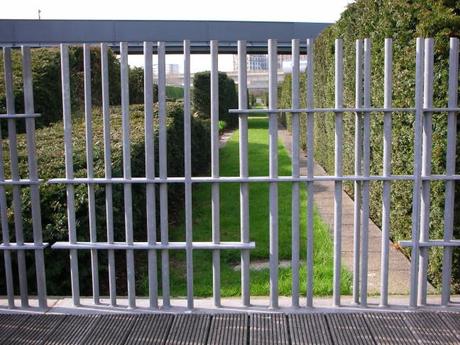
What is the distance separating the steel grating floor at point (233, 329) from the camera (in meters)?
3.44

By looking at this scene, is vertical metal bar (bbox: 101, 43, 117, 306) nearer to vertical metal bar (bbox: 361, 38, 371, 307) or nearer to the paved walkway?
vertical metal bar (bbox: 361, 38, 371, 307)

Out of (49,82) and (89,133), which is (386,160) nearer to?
(89,133)

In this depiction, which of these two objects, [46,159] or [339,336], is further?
[46,159]

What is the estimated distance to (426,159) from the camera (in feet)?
12.6

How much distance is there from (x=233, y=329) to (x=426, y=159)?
1.66 meters

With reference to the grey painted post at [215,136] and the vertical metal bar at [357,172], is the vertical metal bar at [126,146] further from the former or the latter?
the vertical metal bar at [357,172]

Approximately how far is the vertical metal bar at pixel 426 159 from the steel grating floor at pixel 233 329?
245 mm

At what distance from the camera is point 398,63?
17.4 ft

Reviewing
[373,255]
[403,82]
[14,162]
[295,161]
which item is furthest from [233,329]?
[403,82]

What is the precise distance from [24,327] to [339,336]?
77.8 inches

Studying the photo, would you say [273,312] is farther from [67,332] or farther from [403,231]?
[403,231]

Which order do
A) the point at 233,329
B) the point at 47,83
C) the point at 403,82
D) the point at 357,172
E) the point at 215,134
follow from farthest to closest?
the point at 47,83
the point at 403,82
the point at 357,172
the point at 215,134
the point at 233,329

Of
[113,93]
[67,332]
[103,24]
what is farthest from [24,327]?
[103,24]

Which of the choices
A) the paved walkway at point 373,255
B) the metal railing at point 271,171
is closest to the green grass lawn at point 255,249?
the paved walkway at point 373,255
